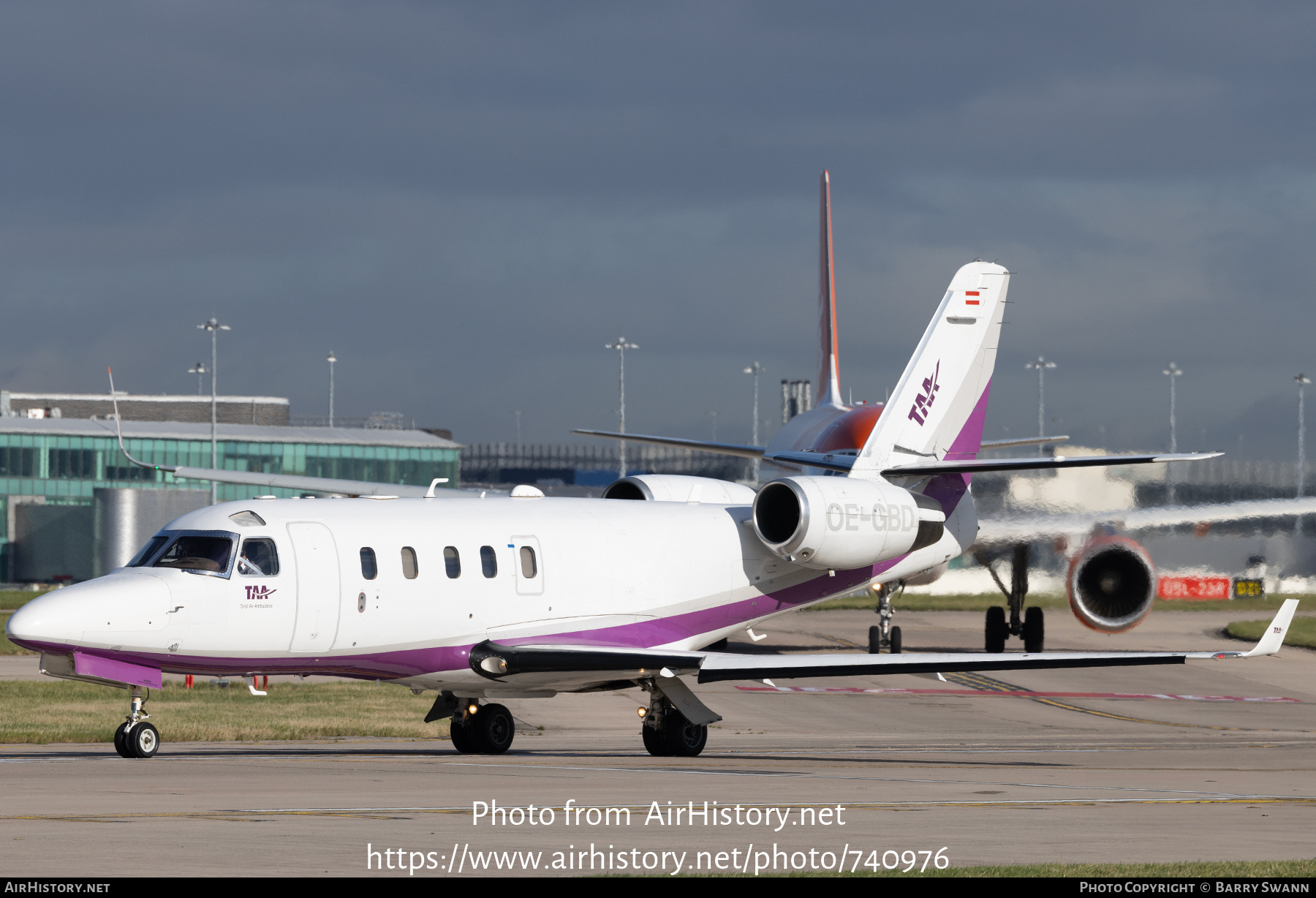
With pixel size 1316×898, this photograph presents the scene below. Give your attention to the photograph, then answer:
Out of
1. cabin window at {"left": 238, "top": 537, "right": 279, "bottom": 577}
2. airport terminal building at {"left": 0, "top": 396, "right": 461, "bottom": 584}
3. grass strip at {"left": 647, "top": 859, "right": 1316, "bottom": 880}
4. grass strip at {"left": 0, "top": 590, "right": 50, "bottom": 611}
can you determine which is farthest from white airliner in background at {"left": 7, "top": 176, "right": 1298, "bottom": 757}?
airport terminal building at {"left": 0, "top": 396, "right": 461, "bottom": 584}

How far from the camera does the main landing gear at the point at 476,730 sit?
24797 millimetres

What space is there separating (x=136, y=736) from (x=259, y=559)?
265 centimetres

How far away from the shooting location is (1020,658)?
22.1 m

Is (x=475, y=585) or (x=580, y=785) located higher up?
(x=475, y=585)

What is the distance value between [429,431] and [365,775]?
11897 cm

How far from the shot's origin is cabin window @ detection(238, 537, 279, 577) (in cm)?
2178

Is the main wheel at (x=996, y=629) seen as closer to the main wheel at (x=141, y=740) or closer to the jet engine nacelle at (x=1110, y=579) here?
the jet engine nacelle at (x=1110, y=579)

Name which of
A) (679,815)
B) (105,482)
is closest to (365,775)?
(679,815)

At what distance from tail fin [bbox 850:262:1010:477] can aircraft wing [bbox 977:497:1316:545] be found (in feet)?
32.8

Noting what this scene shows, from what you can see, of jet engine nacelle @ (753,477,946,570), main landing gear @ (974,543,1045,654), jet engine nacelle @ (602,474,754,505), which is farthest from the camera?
main landing gear @ (974,543,1045,654)

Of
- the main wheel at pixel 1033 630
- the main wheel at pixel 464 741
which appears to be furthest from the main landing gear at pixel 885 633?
the main wheel at pixel 464 741

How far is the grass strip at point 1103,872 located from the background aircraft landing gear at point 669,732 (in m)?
11.9

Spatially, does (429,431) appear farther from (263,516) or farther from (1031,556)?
(263,516)

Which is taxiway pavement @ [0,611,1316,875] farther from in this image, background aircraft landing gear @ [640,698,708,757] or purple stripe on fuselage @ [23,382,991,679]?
purple stripe on fuselage @ [23,382,991,679]
